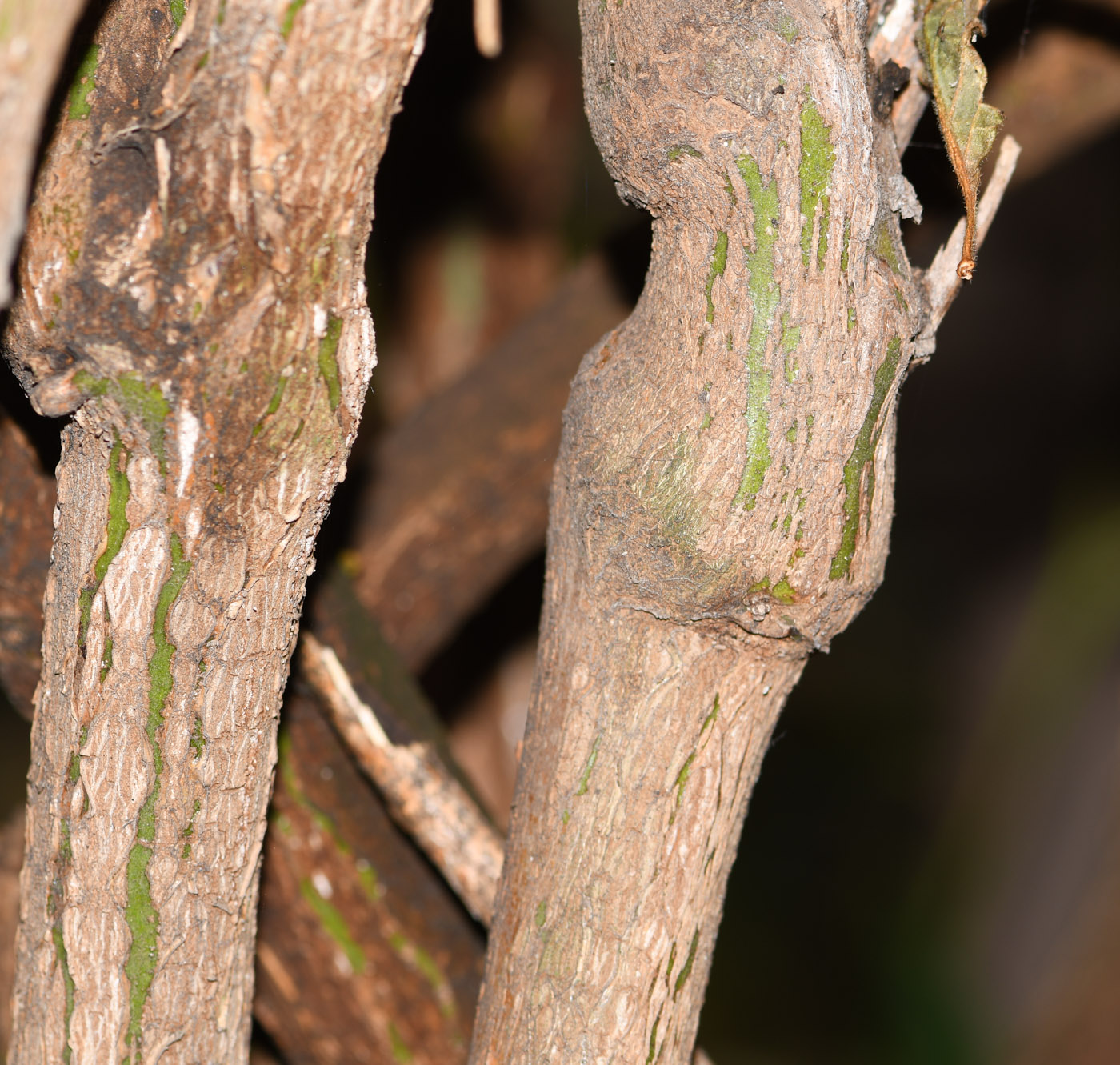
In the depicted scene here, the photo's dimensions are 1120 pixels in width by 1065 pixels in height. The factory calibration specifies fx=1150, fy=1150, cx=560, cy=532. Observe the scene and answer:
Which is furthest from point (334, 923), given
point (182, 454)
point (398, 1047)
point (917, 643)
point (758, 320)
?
point (917, 643)

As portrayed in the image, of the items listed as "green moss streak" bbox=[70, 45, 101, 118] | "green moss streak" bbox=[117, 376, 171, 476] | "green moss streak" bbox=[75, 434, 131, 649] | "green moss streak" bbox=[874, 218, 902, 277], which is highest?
"green moss streak" bbox=[70, 45, 101, 118]

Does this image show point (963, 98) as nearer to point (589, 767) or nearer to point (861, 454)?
point (861, 454)

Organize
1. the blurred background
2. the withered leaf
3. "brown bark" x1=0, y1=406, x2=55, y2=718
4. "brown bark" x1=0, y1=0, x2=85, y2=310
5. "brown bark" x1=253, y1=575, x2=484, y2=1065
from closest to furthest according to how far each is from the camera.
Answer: "brown bark" x1=0, y1=0, x2=85, y2=310 < the withered leaf < "brown bark" x1=0, y1=406, x2=55, y2=718 < "brown bark" x1=253, y1=575, x2=484, y2=1065 < the blurred background

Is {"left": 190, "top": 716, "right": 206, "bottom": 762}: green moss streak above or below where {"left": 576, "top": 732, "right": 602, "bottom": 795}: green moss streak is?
above

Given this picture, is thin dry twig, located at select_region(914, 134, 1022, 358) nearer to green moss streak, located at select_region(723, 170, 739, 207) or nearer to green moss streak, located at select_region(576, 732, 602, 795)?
green moss streak, located at select_region(723, 170, 739, 207)

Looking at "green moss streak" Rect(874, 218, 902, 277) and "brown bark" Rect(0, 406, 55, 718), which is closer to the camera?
"green moss streak" Rect(874, 218, 902, 277)

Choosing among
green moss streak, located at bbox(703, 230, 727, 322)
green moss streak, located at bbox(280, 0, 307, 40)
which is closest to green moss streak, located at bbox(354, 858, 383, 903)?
green moss streak, located at bbox(703, 230, 727, 322)

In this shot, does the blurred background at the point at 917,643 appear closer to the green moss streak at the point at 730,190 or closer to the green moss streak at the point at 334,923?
the green moss streak at the point at 334,923
